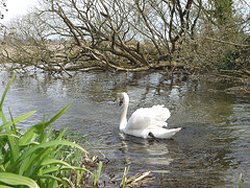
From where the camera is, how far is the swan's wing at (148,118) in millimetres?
10063

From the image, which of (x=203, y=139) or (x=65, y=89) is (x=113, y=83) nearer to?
(x=65, y=89)

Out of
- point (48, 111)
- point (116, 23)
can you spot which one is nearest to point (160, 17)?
point (116, 23)

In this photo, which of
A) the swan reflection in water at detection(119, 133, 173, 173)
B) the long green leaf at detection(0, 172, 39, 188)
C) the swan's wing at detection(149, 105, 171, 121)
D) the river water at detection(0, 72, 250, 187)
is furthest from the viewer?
the swan's wing at detection(149, 105, 171, 121)

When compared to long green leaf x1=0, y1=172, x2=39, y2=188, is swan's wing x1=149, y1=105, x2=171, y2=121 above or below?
below

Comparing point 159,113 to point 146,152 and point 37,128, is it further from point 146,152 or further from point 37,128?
point 37,128

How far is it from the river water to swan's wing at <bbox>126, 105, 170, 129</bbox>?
0.37 meters

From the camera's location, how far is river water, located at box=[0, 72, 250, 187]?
7.12 metres

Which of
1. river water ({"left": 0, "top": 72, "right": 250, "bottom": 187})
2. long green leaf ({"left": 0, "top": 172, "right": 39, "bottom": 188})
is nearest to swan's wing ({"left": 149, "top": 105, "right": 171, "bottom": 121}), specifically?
river water ({"left": 0, "top": 72, "right": 250, "bottom": 187})

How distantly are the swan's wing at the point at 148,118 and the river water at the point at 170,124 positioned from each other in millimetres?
369

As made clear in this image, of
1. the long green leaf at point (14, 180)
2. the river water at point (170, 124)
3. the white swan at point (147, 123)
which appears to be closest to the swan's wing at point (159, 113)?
the white swan at point (147, 123)

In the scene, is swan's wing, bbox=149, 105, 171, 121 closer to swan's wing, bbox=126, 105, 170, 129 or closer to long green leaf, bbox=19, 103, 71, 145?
swan's wing, bbox=126, 105, 170, 129

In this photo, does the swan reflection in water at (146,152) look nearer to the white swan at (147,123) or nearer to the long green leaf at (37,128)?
the white swan at (147,123)

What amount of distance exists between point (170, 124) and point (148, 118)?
1.32m

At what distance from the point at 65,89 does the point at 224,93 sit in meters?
6.99
